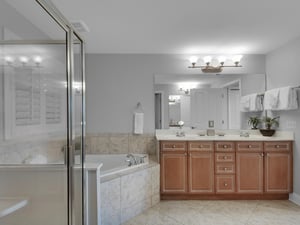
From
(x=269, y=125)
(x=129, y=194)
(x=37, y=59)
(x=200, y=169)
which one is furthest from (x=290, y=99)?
(x=37, y=59)

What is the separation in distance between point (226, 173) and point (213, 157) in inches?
12.1

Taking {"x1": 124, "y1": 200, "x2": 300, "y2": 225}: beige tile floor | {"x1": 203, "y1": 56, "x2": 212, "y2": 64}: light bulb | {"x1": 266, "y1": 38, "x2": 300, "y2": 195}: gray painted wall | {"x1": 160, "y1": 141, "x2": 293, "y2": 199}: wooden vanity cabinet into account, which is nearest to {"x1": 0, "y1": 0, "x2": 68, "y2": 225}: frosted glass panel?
{"x1": 124, "y1": 200, "x2": 300, "y2": 225}: beige tile floor

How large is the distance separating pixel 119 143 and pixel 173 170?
1116mm

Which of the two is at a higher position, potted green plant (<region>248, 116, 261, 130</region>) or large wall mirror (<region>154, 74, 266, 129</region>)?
large wall mirror (<region>154, 74, 266, 129</region>)

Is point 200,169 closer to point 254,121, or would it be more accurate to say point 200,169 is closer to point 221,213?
point 221,213

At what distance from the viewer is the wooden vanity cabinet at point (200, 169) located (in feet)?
12.6

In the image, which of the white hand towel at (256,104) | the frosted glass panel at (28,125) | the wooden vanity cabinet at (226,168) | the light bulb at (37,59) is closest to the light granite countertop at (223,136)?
the wooden vanity cabinet at (226,168)

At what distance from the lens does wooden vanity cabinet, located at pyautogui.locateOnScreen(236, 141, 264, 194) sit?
3822 millimetres

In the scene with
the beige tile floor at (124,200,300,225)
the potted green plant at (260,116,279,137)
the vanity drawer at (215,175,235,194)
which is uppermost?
the potted green plant at (260,116,279,137)

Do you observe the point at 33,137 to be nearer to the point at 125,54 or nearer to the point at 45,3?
the point at 45,3

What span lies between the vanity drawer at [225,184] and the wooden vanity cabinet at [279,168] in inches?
19.7

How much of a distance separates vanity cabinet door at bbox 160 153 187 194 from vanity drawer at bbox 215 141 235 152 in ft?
1.69

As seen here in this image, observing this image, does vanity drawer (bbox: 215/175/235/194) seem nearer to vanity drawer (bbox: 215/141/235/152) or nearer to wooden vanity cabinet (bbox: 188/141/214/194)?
wooden vanity cabinet (bbox: 188/141/214/194)

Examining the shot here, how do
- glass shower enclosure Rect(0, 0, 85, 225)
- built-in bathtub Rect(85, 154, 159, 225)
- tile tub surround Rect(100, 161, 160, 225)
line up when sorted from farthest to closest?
tile tub surround Rect(100, 161, 160, 225) → built-in bathtub Rect(85, 154, 159, 225) → glass shower enclosure Rect(0, 0, 85, 225)
